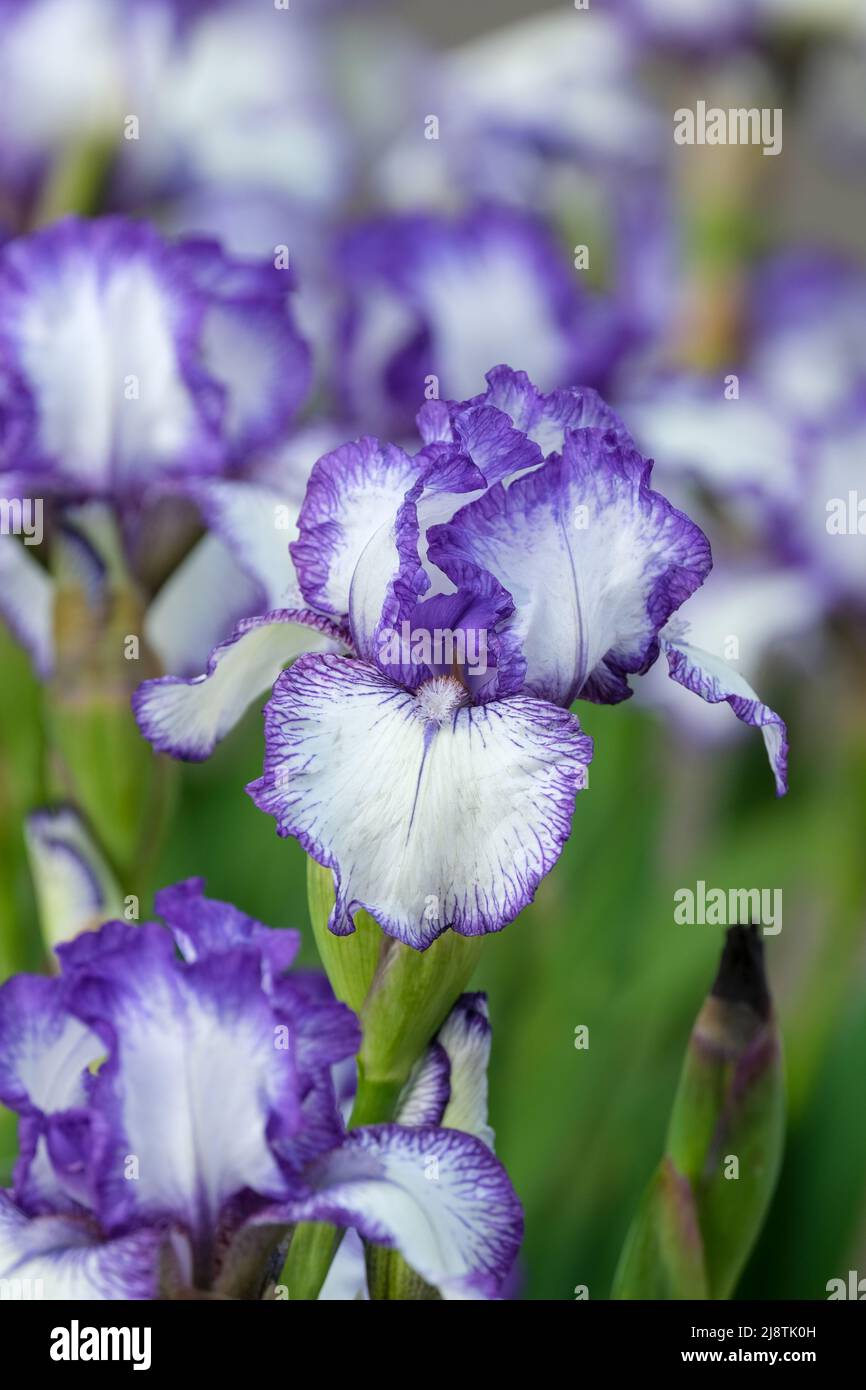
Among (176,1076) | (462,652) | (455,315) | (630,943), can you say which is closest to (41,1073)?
(176,1076)

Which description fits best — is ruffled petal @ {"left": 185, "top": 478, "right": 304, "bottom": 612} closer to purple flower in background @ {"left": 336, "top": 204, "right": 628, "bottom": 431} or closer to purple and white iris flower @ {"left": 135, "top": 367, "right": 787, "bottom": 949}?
purple and white iris flower @ {"left": 135, "top": 367, "right": 787, "bottom": 949}

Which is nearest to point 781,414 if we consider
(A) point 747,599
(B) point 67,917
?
(A) point 747,599

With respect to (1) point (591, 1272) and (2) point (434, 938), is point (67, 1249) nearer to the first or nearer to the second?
(2) point (434, 938)

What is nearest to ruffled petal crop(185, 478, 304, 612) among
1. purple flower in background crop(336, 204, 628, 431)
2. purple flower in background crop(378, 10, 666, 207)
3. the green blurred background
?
the green blurred background

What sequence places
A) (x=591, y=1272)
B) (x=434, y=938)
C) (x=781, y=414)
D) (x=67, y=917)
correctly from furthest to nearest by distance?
1. (x=781, y=414)
2. (x=591, y=1272)
3. (x=67, y=917)
4. (x=434, y=938)

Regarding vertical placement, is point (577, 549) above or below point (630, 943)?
above

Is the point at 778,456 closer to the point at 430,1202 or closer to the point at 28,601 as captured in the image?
the point at 28,601

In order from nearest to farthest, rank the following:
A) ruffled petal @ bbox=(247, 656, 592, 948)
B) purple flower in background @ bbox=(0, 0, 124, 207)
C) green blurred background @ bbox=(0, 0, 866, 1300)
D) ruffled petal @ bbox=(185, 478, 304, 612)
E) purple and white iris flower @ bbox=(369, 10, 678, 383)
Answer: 1. ruffled petal @ bbox=(247, 656, 592, 948)
2. ruffled petal @ bbox=(185, 478, 304, 612)
3. green blurred background @ bbox=(0, 0, 866, 1300)
4. purple flower in background @ bbox=(0, 0, 124, 207)
5. purple and white iris flower @ bbox=(369, 10, 678, 383)
